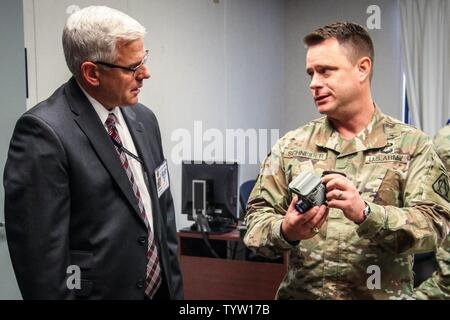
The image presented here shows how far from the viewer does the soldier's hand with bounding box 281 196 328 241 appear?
106cm

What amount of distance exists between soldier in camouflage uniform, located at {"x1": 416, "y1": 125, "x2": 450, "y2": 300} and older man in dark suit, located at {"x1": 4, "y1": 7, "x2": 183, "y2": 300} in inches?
33.0

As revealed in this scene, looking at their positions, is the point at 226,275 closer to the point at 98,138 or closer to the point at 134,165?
the point at 134,165

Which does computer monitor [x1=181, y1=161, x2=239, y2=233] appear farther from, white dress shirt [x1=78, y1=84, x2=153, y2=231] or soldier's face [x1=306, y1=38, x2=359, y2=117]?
soldier's face [x1=306, y1=38, x2=359, y2=117]

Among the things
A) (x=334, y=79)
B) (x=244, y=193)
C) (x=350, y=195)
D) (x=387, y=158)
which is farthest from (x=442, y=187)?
(x=244, y=193)

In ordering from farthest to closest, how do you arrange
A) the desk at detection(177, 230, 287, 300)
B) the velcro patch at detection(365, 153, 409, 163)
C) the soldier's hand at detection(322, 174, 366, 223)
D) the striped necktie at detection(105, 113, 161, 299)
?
the desk at detection(177, 230, 287, 300) < the striped necktie at detection(105, 113, 161, 299) < the velcro patch at detection(365, 153, 409, 163) < the soldier's hand at detection(322, 174, 366, 223)

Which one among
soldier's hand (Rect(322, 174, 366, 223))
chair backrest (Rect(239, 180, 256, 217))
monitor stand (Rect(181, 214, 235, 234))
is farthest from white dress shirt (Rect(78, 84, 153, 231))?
chair backrest (Rect(239, 180, 256, 217))

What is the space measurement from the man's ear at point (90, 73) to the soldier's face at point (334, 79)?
556mm

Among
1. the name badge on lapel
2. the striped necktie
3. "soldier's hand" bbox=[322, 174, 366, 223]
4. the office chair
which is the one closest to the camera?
"soldier's hand" bbox=[322, 174, 366, 223]

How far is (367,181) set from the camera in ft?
3.84

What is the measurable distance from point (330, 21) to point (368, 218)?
183 inches

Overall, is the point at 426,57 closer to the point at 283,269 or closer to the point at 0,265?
the point at 283,269

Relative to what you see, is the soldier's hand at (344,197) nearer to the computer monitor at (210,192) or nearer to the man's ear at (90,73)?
the man's ear at (90,73)

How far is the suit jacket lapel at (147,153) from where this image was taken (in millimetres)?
1330

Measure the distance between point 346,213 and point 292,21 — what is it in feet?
15.8
